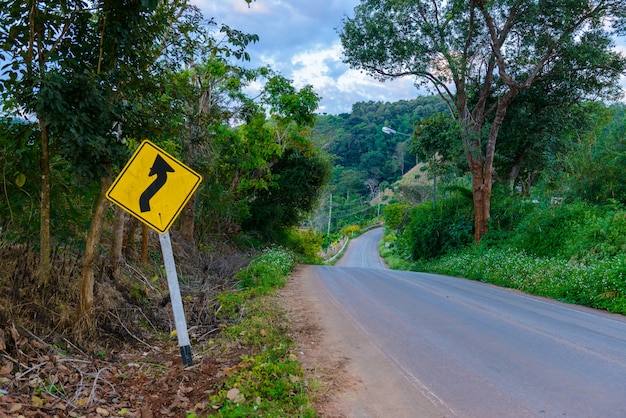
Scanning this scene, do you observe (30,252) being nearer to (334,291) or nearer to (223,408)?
(223,408)

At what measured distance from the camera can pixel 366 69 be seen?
71.4 feet

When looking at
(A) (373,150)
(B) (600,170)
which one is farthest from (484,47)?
(A) (373,150)

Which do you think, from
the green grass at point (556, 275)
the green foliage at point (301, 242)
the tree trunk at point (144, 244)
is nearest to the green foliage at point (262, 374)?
the tree trunk at point (144, 244)

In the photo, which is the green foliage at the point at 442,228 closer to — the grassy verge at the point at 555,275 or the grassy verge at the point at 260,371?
the grassy verge at the point at 555,275

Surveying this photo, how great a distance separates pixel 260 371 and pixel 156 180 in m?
2.46

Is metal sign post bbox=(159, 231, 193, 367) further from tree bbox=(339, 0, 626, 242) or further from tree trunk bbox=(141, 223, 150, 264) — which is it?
tree bbox=(339, 0, 626, 242)

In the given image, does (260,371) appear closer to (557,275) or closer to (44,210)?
(44,210)

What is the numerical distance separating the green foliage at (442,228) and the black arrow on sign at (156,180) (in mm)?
21941

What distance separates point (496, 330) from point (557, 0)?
1479 centimetres

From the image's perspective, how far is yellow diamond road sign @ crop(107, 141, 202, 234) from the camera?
16.9 feet

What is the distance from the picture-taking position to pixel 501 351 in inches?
253

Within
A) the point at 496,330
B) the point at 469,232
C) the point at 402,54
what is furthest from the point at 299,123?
the point at 496,330

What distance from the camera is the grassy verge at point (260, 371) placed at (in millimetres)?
4270

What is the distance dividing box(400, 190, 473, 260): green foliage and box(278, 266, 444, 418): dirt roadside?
713 inches
